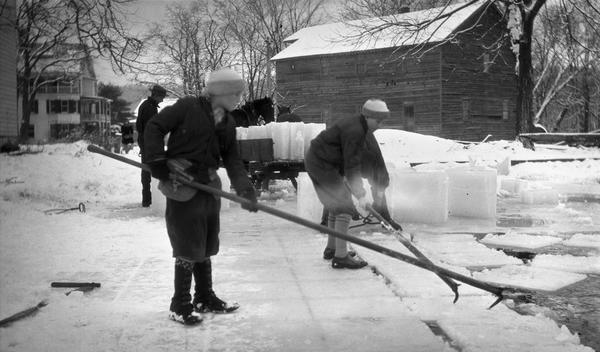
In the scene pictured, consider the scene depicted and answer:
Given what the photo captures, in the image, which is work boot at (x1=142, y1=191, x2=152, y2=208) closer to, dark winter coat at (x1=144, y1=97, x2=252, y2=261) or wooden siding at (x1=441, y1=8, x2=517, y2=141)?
dark winter coat at (x1=144, y1=97, x2=252, y2=261)

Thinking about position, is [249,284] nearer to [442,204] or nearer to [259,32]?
[442,204]

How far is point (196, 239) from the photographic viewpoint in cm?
388

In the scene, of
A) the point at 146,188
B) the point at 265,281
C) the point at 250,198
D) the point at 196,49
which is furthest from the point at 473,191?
the point at 196,49

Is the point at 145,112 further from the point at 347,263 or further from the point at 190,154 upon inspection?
the point at 190,154

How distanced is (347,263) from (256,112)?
32.0 feet

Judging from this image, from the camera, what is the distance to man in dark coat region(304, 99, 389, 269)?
212 inches

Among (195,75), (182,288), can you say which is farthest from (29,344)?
(195,75)

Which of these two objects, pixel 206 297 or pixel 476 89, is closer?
pixel 206 297

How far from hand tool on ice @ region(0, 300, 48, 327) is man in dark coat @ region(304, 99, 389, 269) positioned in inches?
100

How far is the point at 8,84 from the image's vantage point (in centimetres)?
1992

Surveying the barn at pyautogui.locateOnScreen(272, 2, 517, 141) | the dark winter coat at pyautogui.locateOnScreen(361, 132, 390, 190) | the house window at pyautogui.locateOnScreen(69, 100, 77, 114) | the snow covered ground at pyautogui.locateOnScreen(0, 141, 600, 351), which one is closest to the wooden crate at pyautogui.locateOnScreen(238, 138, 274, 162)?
the snow covered ground at pyautogui.locateOnScreen(0, 141, 600, 351)

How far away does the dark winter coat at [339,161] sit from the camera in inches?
212

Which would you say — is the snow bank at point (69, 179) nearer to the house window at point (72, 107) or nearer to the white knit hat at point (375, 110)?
the white knit hat at point (375, 110)

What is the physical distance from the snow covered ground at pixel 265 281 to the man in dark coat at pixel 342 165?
41cm
